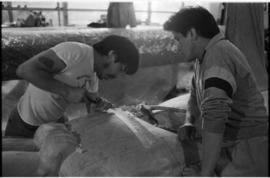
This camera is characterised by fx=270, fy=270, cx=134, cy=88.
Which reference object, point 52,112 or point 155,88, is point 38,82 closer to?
point 52,112

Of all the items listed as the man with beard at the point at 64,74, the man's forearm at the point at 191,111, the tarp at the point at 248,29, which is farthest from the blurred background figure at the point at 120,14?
the man's forearm at the point at 191,111

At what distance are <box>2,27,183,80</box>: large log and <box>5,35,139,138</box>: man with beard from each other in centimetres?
59

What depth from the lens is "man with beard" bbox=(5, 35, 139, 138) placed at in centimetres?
127

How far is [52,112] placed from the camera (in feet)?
4.86

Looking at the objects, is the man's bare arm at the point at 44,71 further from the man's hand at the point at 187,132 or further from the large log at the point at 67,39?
the large log at the point at 67,39

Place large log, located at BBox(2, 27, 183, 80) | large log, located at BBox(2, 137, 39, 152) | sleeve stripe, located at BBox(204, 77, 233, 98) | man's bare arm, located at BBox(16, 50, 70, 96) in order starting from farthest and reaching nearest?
→ 1. large log, located at BBox(2, 27, 183, 80)
2. large log, located at BBox(2, 137, 39, 152)
3. man's bare arm, located at BBox(16, 50, 70, 96)
4. sleeve stripe, located at BBox(204, 77, 233, 98)

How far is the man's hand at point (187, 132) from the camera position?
4.28ft

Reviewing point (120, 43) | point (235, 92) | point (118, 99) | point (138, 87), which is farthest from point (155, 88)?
point (235, 92)

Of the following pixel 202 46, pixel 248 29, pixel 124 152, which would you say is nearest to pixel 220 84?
pixel 202 46

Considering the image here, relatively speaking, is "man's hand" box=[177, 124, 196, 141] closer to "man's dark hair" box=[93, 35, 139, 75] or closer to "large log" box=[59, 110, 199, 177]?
"large log" box=[59, 110, 199, 177]

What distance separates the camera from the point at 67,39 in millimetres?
2275

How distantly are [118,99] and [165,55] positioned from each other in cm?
71

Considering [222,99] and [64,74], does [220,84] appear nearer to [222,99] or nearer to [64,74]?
[222,99]

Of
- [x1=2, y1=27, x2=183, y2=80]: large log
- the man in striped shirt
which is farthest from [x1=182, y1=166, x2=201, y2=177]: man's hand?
[x1=2, y1=27, x2=183, y2=80]: large log
